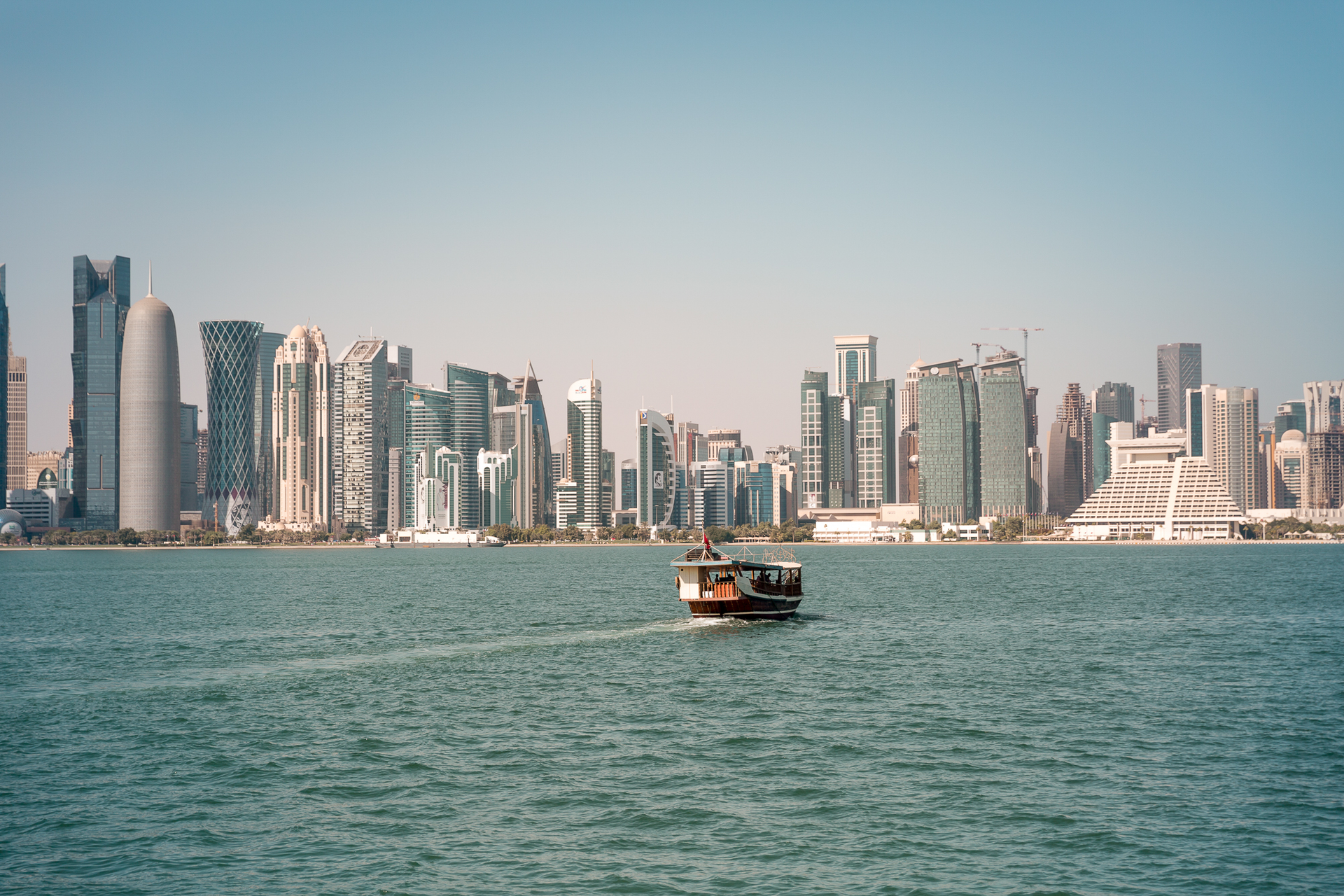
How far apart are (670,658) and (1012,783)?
1412 inches

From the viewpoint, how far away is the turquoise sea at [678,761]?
31.6 m

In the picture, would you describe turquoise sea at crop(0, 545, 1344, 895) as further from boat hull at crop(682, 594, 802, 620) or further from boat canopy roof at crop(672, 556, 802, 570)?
boat canopy roof at crop(672, 556, 802, 570)

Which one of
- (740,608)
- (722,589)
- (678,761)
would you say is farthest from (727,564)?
(678,761)

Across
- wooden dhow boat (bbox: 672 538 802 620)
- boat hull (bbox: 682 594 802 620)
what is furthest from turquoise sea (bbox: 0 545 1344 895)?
wooden dhow boat (bbox: 672 538 802 620)

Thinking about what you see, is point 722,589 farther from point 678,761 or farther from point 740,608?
point 678,761

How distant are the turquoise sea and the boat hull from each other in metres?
3.33

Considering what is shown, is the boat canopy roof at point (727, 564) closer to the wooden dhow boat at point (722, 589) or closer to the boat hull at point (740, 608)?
the wooden dhow boat at point (722, 589)

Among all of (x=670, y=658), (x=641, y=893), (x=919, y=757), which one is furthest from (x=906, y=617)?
(x=641, y=893)

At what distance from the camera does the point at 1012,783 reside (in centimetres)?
4003

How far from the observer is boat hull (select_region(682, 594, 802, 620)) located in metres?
94.7

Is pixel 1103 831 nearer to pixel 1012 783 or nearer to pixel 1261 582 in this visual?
pixel 1012 783

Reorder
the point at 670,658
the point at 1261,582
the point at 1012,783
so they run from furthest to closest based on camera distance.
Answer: the point at 1261,582, the point at 670,658, the point at 1012,783

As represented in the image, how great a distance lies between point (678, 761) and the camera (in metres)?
44.3

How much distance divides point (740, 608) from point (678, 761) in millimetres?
51571
